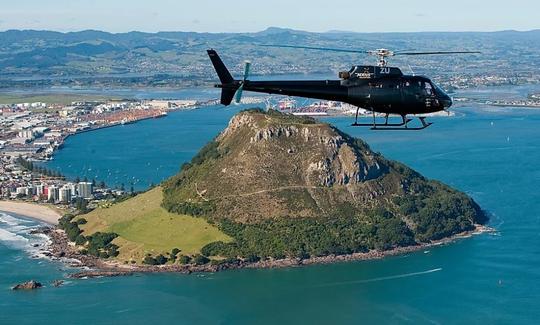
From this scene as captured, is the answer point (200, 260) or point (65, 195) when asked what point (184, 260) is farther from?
point (65, 195)

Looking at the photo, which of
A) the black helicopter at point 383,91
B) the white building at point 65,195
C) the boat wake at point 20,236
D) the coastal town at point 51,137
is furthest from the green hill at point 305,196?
the black helicopter at point 383,91

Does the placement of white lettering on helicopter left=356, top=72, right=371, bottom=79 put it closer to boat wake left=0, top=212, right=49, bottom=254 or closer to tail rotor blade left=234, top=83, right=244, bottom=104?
tail rotor blade left=234, top=83, right=244, bottom=104

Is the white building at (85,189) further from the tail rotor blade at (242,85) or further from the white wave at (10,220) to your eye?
the tail rotor blade at (242,85)

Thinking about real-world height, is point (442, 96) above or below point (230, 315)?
above

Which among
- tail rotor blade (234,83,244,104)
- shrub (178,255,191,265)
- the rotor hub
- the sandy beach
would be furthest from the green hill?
the rotor hub

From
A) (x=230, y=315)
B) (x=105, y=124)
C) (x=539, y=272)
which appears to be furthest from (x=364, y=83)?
(x=105, y=124)

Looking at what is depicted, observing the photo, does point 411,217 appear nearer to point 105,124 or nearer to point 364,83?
point 364,83
